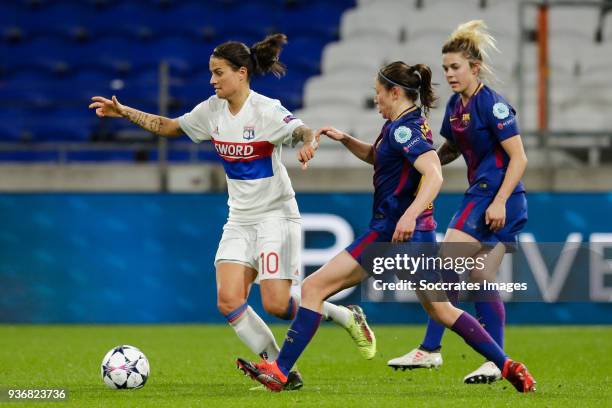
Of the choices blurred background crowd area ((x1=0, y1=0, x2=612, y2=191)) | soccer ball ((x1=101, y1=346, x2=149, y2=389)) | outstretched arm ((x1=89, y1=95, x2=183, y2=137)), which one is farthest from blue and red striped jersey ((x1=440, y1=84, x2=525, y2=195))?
blurred background crowd area ((x1=0, y1=0, x2=612, y2=191))

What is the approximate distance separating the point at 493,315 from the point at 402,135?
1292 millimetres

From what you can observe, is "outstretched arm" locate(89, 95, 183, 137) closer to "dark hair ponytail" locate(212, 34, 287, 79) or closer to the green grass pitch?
"dark hair ponytail" locate(212, 34, 287, 79)

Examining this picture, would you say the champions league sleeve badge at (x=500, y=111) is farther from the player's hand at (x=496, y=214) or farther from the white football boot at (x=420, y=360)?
the white football boot at (x=420, y=360)

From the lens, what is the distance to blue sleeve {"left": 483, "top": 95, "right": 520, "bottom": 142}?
6.84 m

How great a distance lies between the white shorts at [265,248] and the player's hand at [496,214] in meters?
1.13

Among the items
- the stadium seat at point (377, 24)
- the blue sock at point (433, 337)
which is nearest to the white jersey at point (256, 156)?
the blue sock at point (433, 337)

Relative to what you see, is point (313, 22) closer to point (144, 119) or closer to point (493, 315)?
point (144, 119)

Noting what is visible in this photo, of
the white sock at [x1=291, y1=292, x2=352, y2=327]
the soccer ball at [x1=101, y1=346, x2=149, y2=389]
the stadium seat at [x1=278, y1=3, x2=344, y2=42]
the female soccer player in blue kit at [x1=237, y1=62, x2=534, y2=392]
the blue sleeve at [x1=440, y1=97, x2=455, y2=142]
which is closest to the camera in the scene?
the female soccer player in blue kit at [x1=237, y1=62, x2=534, y2=392]

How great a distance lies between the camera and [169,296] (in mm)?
12680

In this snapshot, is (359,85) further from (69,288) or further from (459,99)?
(459,99)

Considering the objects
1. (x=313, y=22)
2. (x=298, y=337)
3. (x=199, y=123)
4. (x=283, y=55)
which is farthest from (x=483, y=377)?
(x=313, y=22)

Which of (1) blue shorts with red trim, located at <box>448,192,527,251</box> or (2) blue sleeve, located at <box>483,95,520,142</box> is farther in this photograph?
(1) blue shorts with red trim, located at <box>448,192,527,251</box>

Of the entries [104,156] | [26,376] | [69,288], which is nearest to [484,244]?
[26,376]

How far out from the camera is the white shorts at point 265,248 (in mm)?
6941
